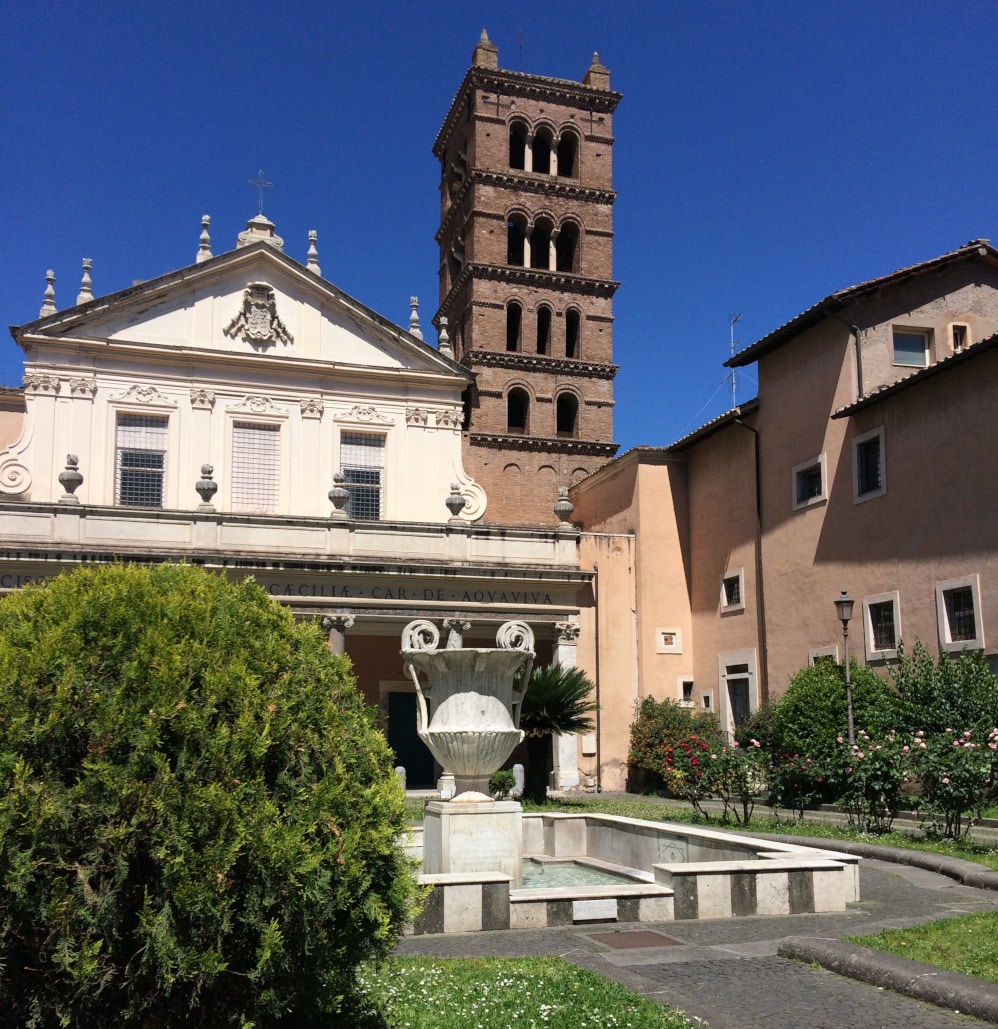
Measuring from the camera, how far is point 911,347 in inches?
942

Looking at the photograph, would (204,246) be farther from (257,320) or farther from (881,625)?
(881,625)

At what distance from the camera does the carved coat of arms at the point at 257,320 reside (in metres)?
29.1

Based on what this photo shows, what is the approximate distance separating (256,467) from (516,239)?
20942 mm

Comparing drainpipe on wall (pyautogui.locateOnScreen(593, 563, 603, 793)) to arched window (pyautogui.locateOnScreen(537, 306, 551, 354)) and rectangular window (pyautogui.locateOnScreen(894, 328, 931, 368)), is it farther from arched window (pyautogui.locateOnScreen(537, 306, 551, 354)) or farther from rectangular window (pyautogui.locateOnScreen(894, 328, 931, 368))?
arched window (pyautogui.locateOnScreen(537, 306, 551, 354))

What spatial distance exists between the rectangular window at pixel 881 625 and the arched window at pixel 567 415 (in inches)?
883

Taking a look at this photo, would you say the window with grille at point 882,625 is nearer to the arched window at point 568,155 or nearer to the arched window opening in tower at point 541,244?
the arched window opening in tower at point 541,244

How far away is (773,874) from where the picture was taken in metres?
9.64

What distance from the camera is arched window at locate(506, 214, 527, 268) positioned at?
1758 inches

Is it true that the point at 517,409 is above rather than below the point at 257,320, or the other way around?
above

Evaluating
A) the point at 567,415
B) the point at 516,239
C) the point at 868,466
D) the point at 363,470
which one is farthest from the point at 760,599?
the point at 516,239

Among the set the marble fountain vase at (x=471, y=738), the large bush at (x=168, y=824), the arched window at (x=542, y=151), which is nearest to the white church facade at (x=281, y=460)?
the marble fountain vase at (x=471, y=738)

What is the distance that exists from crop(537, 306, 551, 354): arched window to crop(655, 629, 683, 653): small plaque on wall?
17.5 meters

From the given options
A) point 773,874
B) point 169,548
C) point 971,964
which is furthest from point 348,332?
point 971,964

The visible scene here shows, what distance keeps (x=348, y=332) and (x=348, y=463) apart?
3.63 m
